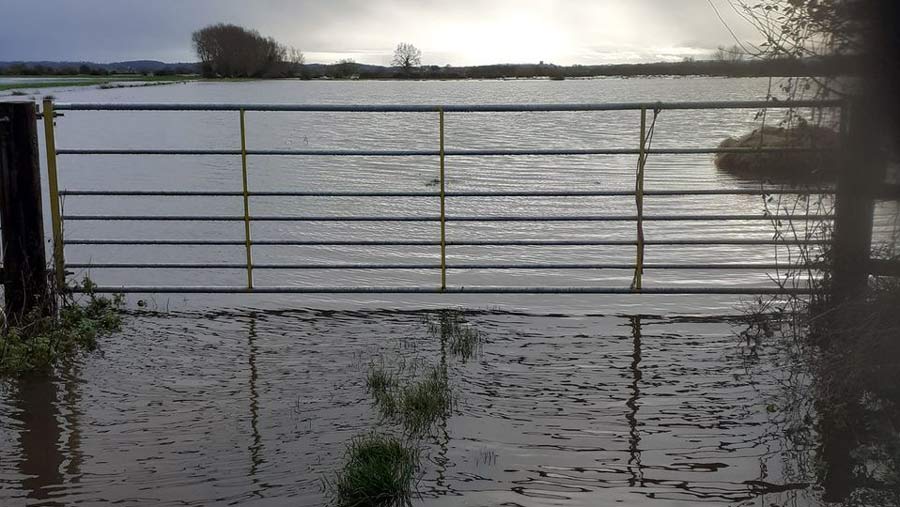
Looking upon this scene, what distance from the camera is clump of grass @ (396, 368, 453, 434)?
5.35m

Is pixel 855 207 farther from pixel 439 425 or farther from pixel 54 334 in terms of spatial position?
pixel 54 334

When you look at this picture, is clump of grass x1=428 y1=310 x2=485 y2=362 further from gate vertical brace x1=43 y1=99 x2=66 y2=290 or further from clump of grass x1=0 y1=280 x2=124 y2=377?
gate vertical brace x1=43 y1=99 x2=66 y2=290

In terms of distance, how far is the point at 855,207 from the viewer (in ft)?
20.2

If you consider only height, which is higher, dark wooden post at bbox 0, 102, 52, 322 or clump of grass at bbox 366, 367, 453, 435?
dark wooden post at bbox 0, 102, 52, 322

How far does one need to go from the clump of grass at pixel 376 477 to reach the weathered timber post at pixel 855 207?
3.01m

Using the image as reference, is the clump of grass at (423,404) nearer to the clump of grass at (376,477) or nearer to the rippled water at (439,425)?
the rippled water at (439,425)

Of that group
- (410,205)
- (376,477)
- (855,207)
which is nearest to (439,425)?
(376,477)

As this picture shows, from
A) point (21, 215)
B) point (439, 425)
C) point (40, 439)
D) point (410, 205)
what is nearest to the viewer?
point (40, 439)

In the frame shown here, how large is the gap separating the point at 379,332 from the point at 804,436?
11.5 feet

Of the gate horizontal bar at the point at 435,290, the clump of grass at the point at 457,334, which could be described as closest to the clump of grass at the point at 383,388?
the clump of grass at the point at 457,334

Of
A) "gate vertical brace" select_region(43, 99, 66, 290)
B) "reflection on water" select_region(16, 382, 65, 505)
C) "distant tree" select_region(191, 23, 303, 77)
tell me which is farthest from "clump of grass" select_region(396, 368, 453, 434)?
"distant tree" select_region(191, 23, 303, 77)

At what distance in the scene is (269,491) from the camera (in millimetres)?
4516

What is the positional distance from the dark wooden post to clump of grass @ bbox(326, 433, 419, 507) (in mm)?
3858

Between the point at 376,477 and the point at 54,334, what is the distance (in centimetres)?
367
